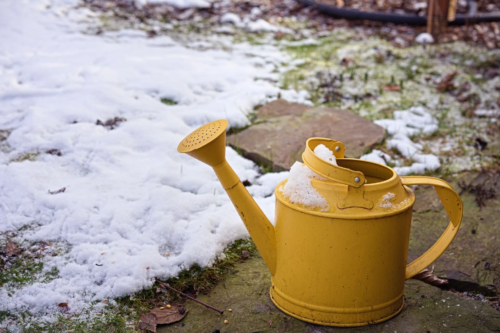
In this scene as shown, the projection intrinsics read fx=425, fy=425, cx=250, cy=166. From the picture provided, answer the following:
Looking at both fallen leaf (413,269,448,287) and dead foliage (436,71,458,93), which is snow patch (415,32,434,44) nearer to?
dead foliage (436,71,458,93)

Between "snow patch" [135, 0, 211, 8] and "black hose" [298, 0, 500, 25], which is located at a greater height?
"snow patch" [135, 0, 211, 8]

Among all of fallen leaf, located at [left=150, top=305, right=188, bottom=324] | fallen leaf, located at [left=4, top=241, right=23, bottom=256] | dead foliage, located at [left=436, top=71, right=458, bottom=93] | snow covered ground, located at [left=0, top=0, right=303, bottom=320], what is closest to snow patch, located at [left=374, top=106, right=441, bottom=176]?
dead foliage, located at [left=436, top=71, right=458, bottom=93]

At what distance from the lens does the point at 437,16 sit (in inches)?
188

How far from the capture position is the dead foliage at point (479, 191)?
2332mm

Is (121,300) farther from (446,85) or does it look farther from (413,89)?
(446,85)

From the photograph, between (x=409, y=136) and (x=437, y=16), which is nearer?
(x=409, y=136)

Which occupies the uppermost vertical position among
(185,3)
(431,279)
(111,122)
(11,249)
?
(185,3)

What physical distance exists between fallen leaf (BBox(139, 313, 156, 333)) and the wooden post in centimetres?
451

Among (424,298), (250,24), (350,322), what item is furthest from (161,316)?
(250,24)

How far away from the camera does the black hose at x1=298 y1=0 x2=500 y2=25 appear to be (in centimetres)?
507

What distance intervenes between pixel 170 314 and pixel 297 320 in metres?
0.47

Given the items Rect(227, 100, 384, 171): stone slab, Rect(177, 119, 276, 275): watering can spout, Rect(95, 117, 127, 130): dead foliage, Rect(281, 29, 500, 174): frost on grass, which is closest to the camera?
Rect(177, 119, 276, 275): watering can spout

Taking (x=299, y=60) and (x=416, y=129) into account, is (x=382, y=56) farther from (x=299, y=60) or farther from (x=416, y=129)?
(x=416, y=129)

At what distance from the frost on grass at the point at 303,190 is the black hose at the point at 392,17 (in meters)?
4.47
